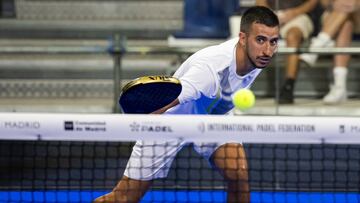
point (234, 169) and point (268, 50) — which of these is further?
point (234, 169)

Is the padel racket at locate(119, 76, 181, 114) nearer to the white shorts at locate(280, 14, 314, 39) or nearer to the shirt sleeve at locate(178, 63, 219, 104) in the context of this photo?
the shirt sleeve at locate(178, 63, 219, 104)

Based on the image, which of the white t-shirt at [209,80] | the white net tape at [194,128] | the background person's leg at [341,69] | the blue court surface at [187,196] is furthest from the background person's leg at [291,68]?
the white net tape at [194,128]

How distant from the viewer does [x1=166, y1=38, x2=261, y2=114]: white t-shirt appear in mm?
3764

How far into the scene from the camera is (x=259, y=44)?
3.90m

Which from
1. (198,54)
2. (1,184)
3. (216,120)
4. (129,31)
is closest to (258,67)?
(198,54)

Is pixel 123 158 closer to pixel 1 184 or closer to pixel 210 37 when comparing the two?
pixel 1 184

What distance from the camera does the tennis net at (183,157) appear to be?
11.4ft

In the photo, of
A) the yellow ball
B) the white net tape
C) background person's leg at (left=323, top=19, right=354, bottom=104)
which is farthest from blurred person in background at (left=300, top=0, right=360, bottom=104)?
the white net tape

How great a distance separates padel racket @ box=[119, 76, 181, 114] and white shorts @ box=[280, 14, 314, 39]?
2.52 meters

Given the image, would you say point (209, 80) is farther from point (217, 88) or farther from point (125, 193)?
point (125, 193)

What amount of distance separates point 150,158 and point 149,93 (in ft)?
1.16

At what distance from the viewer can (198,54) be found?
388 cm

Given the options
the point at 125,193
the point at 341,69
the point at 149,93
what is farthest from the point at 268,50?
the point at 341,69

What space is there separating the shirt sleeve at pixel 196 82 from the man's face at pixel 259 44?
0.21 m
